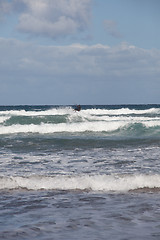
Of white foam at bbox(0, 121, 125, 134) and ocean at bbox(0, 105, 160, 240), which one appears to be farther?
white foam at bbox(0, 121, 125, 134)

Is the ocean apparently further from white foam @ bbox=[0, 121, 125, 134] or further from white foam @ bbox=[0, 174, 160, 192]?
white foam @ bbox=[0, 121, 125, 134]

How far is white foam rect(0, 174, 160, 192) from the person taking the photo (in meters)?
7.47

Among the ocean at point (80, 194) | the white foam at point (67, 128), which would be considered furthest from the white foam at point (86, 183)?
the white foam at point (67, 128)

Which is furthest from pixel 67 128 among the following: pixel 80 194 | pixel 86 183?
pixel 80 194

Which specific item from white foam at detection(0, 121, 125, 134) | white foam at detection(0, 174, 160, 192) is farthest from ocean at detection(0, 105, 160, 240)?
white foam at detection(0, 121, 125, 134)

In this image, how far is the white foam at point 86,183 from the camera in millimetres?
7469

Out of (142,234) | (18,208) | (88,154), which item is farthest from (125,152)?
(142,234)

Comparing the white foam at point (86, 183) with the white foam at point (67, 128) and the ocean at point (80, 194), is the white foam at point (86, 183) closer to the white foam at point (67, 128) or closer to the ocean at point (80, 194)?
the ocean at point (80, 194)

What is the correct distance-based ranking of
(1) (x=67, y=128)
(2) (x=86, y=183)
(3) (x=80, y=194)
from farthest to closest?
(1) (x=67, y=128) < (2) (x=86, y=183) < (3) (x=80, y=194)

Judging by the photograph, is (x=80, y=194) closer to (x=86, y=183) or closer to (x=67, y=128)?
(x=86, y=183)

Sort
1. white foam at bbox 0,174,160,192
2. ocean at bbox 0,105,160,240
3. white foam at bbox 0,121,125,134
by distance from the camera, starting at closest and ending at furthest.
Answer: ocean at bbox 0,105,160,240 < white foam at bbox 0,174,160,192 < white foam at bbox 0,121,125,134

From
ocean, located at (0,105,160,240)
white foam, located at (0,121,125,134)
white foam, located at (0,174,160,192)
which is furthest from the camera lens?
white foam, located at (0,121,125,134)

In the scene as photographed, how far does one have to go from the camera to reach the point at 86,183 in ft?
25.0

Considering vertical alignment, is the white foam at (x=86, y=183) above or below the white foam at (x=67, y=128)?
below
